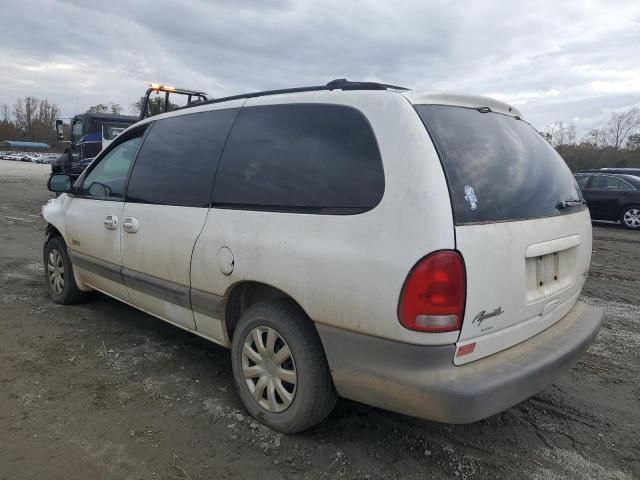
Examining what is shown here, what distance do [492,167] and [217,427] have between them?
2.07 metres

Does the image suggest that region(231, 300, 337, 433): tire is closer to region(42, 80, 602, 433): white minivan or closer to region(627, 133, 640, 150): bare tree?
region(42, 80, 602, 433): white minivan

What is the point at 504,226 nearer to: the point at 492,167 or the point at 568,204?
the point at 492,167

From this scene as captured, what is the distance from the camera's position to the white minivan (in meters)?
2.12

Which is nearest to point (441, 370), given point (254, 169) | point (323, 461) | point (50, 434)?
point (323, 461)

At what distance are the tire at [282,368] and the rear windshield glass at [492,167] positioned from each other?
0.99m

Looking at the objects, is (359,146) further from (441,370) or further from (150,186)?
(150,186)

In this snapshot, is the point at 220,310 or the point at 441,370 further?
the point at 220,310

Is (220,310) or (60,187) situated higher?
(60,187)

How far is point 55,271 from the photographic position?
16.0 feet

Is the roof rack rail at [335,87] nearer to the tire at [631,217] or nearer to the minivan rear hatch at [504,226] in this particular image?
the minivan rear hatch at [504,226]

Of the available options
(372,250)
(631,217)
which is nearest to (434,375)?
(372,250)

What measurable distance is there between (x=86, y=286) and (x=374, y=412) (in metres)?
3.02

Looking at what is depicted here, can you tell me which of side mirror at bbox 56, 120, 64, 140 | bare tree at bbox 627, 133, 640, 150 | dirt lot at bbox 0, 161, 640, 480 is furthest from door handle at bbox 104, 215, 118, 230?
bare tree at bbox 627, 133, 640, 150

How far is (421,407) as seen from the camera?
2160 millimetres
